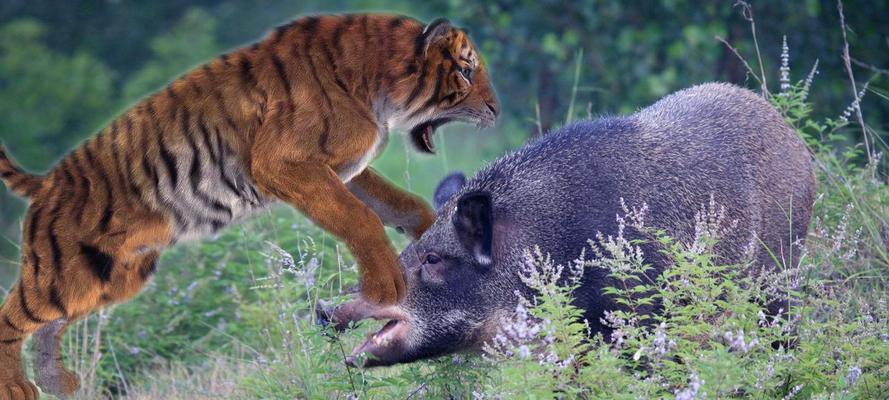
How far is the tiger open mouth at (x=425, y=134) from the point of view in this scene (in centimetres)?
596

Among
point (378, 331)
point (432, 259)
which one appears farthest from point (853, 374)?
point (378, 331)

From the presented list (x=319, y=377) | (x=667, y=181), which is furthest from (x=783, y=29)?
(x=319, y=377)

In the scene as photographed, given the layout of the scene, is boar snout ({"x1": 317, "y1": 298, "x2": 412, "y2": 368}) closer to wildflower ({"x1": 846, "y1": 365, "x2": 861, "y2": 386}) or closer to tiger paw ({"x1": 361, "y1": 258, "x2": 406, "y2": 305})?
tiger paw ({"x1": 361, "y1": 258, "x2": 406, "y2": 305})

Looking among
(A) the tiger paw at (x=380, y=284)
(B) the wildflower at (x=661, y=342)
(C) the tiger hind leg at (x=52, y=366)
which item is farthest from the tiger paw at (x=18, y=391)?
(B) the wildflower at (x=661, y=342)

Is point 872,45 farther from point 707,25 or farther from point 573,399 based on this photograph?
point 573,399

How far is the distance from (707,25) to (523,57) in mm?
1857

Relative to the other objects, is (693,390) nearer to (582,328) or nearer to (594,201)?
(582,328)

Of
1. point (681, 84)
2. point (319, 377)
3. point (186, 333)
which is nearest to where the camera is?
point (319, 377)

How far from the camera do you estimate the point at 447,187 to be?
630cm

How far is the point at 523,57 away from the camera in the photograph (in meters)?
12.7

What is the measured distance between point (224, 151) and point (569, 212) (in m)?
1.56

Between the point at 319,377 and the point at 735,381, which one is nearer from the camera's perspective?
the point at 735,381

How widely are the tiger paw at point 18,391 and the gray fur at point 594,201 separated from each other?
1673 millimetres

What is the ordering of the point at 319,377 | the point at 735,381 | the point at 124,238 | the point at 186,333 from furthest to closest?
the point at 186,333, the point at 319,377, the point at 124,238, the point at 735,381
